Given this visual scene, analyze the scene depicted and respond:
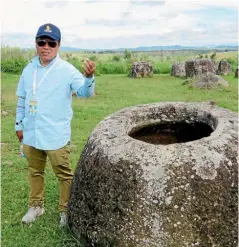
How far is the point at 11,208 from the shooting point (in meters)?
5.86

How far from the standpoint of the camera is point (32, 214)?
546 centimetres

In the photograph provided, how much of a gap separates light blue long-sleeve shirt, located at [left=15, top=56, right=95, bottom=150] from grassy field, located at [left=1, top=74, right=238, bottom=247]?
985 millimetres

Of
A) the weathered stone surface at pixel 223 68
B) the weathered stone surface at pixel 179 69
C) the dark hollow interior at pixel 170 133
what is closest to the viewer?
the dark hollow interior at pixel 170 133

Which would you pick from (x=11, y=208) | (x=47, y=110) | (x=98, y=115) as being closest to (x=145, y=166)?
(x=47, y=110)

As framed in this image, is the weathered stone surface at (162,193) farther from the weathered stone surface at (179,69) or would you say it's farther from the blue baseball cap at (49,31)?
the weathered stone surface at (179,69)

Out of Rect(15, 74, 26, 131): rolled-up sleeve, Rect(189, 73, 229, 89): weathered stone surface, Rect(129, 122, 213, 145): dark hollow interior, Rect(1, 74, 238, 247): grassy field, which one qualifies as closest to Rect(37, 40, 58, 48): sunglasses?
Rect(15, 74, 26, 131): rolled-up sleeve

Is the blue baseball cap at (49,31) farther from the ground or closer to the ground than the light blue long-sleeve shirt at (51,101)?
farther from the ground

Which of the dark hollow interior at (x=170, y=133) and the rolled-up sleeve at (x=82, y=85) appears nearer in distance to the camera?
the rolled-up sleeve at (x=82, y=85)

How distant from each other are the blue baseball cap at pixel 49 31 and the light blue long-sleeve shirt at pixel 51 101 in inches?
9.7

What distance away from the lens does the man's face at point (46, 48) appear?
4.72 m

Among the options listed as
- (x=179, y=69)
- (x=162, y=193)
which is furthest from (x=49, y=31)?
(x=179, y=69)

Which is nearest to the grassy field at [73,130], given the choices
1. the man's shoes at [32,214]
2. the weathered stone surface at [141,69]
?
the man's shoes at [32,214]

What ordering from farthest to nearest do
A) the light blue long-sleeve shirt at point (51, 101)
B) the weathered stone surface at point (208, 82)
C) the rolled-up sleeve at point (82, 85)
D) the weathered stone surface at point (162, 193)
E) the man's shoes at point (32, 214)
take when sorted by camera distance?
the weathered stone surface at point (208, 82) → the man's shoes at point (32, 214) → the light blue long-sleeve shirt at point (51, 101) → the rolled-up sleeve at point (82, 85) → the weathered stone surface at point (162, 193)

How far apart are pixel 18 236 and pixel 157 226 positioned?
1934 millimetres
